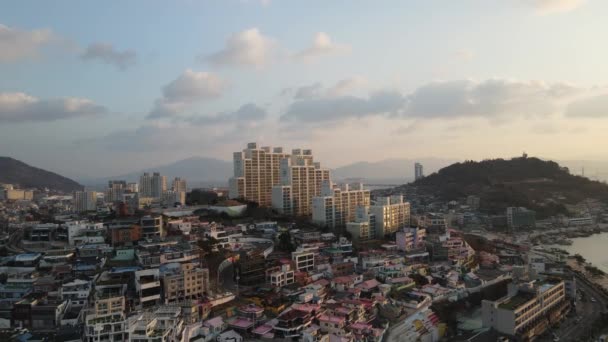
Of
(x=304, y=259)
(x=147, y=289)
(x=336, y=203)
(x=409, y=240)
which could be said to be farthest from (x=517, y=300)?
(x=336, y=203)

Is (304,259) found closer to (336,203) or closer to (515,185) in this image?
(336,203)

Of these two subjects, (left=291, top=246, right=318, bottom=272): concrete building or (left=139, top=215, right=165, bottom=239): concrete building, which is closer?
(left=291, top=246, right=318, bottom=272): concrete building

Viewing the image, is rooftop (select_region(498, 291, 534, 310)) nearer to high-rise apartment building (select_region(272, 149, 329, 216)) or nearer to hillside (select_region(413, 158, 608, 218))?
high-rise apartment building (select_region(272, 149, 329, 216))

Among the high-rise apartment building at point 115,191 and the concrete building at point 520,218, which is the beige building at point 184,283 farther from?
the high-rise apartment building at point 115,191

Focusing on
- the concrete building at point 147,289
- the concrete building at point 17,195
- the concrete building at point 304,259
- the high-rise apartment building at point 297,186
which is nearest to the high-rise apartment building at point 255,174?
the high-rise apartment building at point 297,186

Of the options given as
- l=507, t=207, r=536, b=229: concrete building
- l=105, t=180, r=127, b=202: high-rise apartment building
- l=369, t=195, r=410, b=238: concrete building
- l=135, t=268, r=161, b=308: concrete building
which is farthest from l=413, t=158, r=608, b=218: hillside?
l=135, t=268, r=161, b=308: concrete building

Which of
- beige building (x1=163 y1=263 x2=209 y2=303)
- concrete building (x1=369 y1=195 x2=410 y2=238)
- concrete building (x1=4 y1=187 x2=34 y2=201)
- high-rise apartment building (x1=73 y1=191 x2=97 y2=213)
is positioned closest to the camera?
beige building (x1=163 y1=263 x2=209 y2=303)
